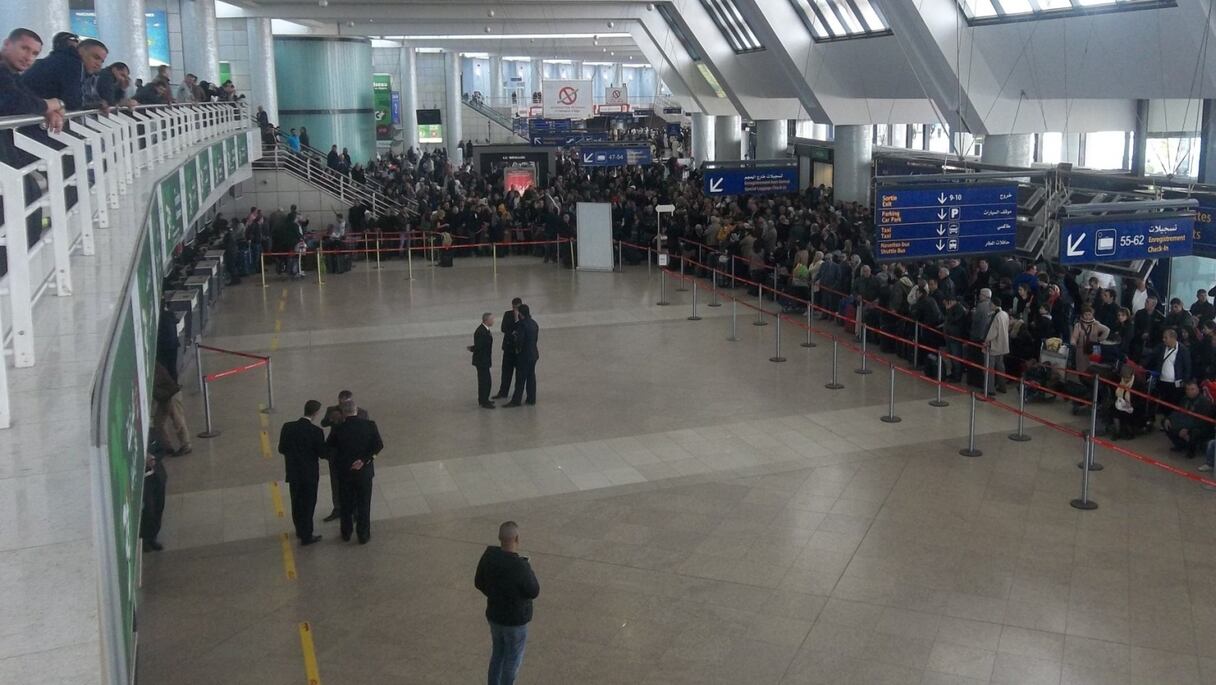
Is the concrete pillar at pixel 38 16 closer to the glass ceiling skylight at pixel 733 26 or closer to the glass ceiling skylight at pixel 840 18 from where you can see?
the glass ceiling skylight at pixel 840 18

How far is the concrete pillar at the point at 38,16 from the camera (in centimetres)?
1150

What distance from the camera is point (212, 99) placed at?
72.9ft

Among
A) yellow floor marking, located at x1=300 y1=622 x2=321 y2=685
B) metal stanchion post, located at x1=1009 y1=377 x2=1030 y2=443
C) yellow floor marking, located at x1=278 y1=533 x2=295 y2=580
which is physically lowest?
yellow floor marking, located at x1=300 y1=622 x2=321 y2=685

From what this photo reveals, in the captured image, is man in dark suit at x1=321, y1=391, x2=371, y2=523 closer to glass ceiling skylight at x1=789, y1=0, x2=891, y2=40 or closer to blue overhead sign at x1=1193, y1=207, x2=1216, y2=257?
blue overhead sign at x1=1193, y1=207, x2=1216, y2=257

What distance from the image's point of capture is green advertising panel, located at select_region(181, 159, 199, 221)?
40.5ft

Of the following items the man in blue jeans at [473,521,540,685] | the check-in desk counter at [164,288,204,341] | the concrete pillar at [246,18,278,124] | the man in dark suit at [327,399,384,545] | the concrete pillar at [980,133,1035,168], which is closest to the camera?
the man in blue jeans at [473,521,540,685]

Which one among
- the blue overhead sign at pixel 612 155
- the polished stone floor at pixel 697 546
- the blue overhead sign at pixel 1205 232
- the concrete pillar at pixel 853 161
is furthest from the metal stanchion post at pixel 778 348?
the blue overhead sign at pixel 612 155

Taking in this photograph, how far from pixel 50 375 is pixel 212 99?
64.2 feet

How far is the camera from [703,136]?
4341cm

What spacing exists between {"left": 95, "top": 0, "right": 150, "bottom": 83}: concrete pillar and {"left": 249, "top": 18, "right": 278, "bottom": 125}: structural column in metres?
13.1

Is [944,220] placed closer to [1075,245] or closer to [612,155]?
[1075,245]

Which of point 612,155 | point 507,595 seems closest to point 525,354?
point 507,595

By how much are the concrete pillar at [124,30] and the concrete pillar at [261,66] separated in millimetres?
13076

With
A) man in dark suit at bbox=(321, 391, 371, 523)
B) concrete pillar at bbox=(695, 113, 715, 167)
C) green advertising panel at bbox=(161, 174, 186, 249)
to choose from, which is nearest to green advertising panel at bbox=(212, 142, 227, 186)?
green advertising panel at bbox=(161, 174, 186, 249)
